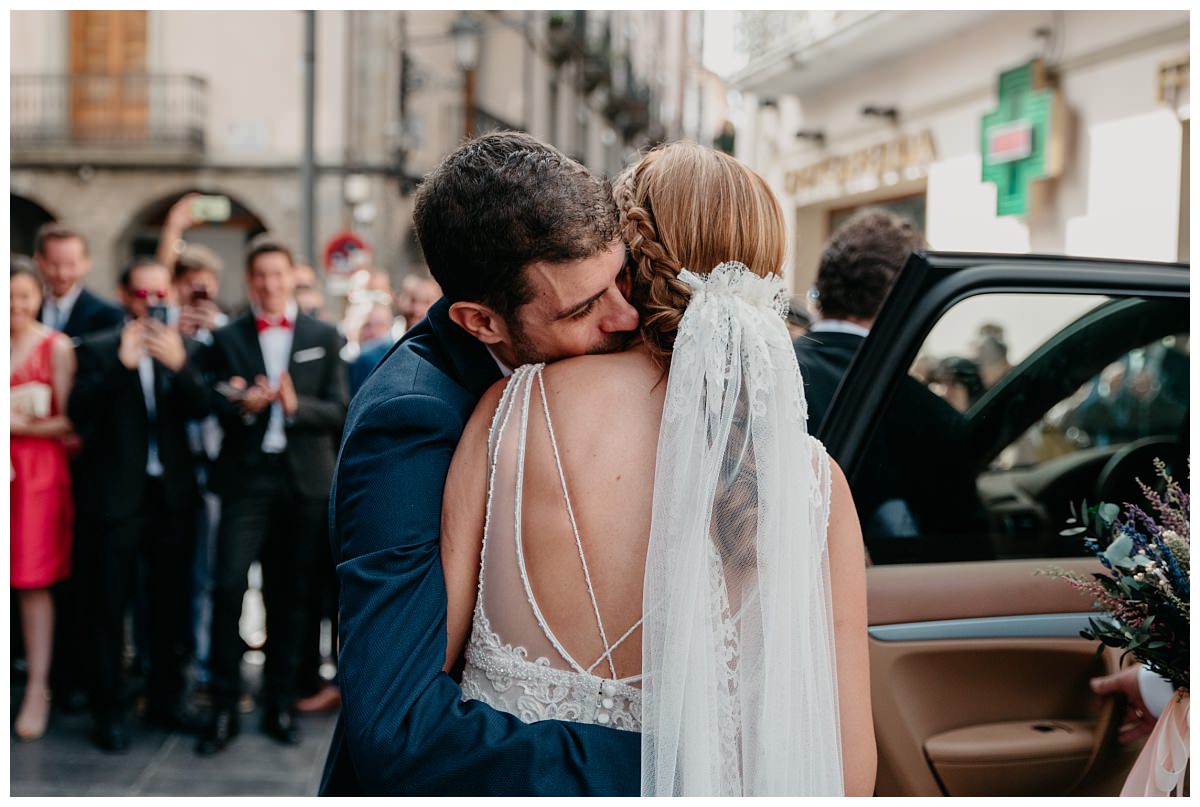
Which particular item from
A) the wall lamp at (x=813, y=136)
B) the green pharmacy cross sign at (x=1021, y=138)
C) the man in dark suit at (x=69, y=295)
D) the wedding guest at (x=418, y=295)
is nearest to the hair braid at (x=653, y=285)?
the man in dark suit at (x=69, y=295)

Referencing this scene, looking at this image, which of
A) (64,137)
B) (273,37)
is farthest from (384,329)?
(64,137)

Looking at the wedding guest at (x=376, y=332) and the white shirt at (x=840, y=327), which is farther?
the wedding guest at (x=376, y=332)

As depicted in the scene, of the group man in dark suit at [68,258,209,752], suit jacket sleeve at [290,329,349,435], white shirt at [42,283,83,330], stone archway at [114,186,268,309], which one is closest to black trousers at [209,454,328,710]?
suit jacket sleeve at [290,329,349,435]

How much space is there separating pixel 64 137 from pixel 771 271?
18.6 m

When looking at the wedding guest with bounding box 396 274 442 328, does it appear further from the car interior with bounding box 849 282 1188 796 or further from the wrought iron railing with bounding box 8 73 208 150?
the wrought iron railing with bounding box 8 73 208 150

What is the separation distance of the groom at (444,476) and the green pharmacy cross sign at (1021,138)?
7732 millimetres

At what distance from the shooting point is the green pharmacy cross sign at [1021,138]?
27.2ft

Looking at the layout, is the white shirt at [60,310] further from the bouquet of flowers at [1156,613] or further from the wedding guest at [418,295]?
the bouquet of flowers at [1156,613]

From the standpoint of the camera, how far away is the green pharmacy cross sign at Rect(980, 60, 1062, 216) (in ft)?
27.2

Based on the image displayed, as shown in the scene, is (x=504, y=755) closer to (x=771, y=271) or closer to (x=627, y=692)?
(x=627, y=692)

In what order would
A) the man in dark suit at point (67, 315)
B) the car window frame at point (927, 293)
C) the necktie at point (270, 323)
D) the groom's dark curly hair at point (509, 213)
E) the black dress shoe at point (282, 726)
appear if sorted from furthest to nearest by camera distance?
the man in dark suit at point (67, 315) → the necktie at point (270, 323) → the black dress shoe at point (282, 726) → the car window frame at point (927, 293) → the groom's dark curly hair at point (509, 213)

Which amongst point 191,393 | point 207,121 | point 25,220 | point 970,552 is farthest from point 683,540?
point 25,220

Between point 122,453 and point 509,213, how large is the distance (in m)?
3.67

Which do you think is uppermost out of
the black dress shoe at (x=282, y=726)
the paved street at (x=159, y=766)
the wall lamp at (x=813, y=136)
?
the wall lamp at (x=813, y=136)
